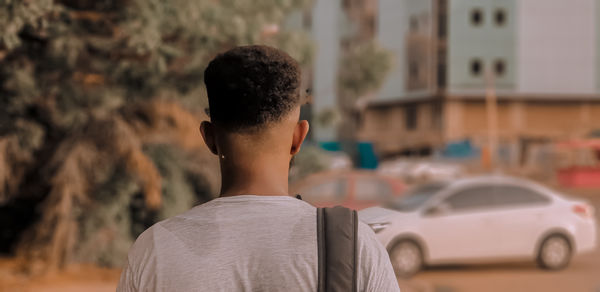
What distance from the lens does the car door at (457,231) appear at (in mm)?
10539

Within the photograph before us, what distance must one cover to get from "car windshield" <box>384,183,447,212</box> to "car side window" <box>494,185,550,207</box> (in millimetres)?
889

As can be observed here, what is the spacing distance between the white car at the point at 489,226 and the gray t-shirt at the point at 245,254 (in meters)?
9.13

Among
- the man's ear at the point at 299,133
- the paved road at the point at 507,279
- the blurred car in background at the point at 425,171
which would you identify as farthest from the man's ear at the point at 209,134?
the blurred car in background at the point at 425,171

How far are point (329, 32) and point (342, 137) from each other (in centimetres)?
991

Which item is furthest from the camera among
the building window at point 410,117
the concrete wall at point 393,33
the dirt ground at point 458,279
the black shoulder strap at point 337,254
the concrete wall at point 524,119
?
the concrete wall at point 393,33

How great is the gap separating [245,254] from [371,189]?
10.8 metres

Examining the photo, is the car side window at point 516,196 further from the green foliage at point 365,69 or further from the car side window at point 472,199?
the green foliage at point 365,69

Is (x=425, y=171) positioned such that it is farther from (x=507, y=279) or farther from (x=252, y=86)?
(x=252, y=86)

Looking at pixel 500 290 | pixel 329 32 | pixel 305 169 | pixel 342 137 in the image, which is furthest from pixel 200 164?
Answer: pixel 329 32

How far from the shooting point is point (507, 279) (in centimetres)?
1023

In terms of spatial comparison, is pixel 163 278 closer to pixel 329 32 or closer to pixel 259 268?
pixel 259 268

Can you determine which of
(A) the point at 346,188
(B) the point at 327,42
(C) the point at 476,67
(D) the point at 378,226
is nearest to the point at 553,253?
(A) the point at 346,188

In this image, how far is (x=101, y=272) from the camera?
998cm

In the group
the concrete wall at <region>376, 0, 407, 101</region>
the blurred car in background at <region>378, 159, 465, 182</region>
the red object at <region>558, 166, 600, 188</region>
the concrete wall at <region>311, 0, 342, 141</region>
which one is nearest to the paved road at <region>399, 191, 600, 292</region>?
the red object at <region>558, 166, 600, 188</region>
